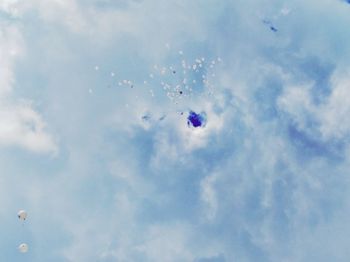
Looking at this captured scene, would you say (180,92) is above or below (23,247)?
above

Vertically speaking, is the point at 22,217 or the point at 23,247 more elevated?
the point at 22,217

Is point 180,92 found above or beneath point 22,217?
above

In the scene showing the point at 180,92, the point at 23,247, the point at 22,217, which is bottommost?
the point at 23,247

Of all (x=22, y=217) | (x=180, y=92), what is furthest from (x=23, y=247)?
(x=180, y=92)

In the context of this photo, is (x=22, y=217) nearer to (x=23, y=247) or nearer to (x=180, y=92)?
(x=23, y=247)
